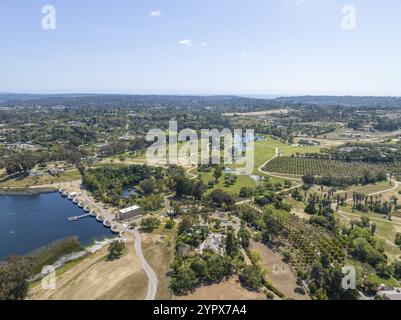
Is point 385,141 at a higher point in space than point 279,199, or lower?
higher

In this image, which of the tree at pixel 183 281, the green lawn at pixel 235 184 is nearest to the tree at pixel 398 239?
the green lawn at pixel 235 184

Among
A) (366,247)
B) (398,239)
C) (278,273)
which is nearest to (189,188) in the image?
(278,273)

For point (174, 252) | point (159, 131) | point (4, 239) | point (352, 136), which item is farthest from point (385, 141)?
point (4, 239)

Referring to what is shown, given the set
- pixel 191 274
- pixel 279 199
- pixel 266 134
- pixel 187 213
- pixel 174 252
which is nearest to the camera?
pixel 191 274

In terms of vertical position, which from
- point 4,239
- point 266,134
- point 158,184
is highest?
point 266,134

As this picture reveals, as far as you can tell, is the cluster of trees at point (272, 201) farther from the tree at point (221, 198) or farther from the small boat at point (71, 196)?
the small boat at point (71, 196)

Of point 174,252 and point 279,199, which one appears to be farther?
point 279,199

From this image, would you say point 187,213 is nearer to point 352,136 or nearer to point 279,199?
point 279,199

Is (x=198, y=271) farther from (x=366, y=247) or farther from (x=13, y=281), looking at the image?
(x=366, y=247)
